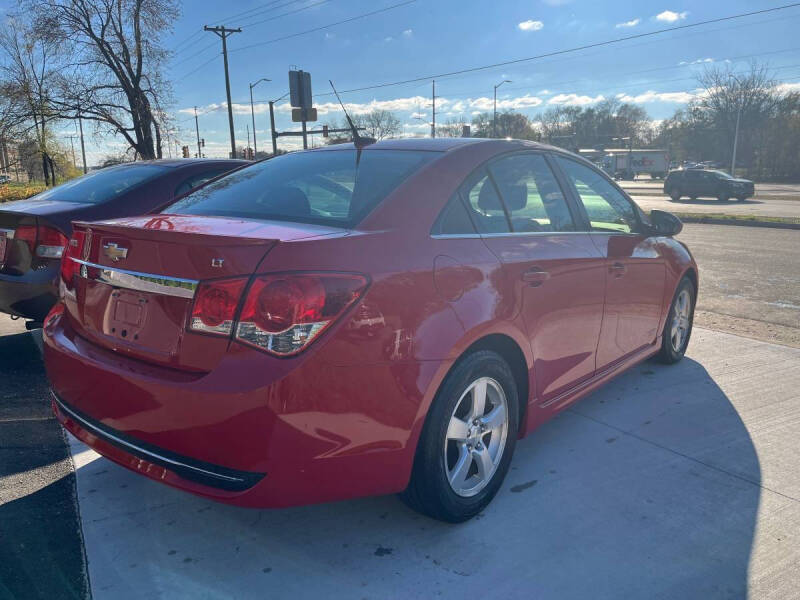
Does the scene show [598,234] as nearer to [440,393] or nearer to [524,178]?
[524,178]

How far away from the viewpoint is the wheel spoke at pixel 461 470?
263cm

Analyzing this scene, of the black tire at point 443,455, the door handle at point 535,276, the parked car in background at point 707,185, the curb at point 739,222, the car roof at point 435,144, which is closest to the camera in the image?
the black tire at point 443,455

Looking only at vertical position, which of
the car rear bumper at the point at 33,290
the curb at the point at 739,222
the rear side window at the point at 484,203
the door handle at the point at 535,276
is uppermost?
the rear side window at the point at 484,203

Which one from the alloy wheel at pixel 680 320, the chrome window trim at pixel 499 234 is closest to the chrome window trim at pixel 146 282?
the chrome window trim at pixel 499 234

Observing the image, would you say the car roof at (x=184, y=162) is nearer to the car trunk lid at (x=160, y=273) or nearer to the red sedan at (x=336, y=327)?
the red sedan at (x=336, y=327)

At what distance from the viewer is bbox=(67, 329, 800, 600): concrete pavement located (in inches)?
91.1

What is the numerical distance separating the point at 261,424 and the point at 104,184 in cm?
417

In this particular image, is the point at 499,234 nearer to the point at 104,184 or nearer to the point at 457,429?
the point at 457,429

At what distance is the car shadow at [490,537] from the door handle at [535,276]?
1.00 metres

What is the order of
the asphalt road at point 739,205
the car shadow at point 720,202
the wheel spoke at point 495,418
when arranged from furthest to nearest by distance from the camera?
the car shadow at point 720,202
the asphalt road at point 739,205
the wheel spoke at point 495,418

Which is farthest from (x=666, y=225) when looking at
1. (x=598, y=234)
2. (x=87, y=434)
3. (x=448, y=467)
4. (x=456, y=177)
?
(x=87, y=434)

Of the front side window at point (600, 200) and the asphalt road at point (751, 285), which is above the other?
the front side window at point (600, 200)

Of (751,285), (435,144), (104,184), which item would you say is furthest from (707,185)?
(435,144)

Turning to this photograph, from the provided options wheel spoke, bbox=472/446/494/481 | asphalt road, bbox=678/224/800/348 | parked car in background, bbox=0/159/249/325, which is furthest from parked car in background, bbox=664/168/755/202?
wheel spoke, bbox=472/446/494/481
